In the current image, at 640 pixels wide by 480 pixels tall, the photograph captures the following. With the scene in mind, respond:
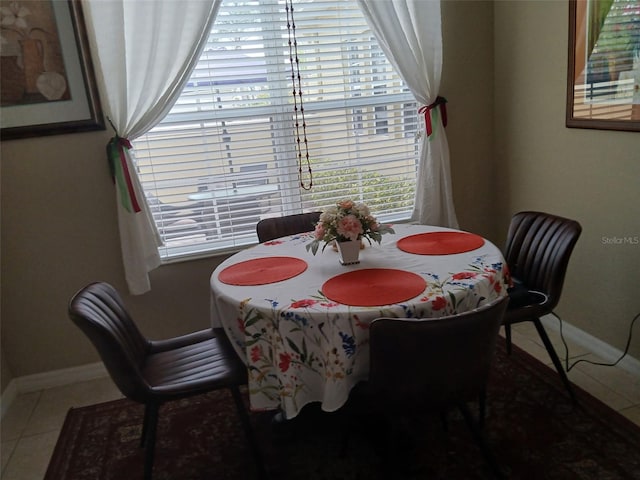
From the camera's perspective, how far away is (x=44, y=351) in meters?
2.72

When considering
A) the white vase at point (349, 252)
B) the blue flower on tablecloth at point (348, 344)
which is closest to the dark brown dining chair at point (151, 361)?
the blue flower on tablecloth at point (348, 344)

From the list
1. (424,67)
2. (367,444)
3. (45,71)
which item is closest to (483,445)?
(367,444)

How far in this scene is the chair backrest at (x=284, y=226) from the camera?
8.41 feet

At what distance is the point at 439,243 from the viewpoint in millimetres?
2111

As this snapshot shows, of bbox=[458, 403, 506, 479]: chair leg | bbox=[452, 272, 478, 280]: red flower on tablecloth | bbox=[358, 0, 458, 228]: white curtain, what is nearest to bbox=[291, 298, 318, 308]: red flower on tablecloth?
bbox=[452, 272, 478, 280]: red flower on tablecloth

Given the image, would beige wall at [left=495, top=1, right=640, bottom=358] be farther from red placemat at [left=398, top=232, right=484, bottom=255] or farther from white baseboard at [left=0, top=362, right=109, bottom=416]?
white baseboard at [left=0, top=362, right=109, bottom=416]

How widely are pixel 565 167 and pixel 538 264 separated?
718mm

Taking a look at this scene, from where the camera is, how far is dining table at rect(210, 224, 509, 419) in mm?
1559

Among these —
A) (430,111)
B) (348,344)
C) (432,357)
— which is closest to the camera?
(432,357)

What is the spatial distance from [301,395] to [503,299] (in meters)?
0.73

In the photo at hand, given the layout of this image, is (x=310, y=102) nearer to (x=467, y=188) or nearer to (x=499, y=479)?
(x=467, y=188)

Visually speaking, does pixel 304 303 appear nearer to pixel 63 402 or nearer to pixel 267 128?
pixel 267 128

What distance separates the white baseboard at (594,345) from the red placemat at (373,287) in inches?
53.5

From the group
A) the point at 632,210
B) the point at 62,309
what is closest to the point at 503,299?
the point at 632,210
